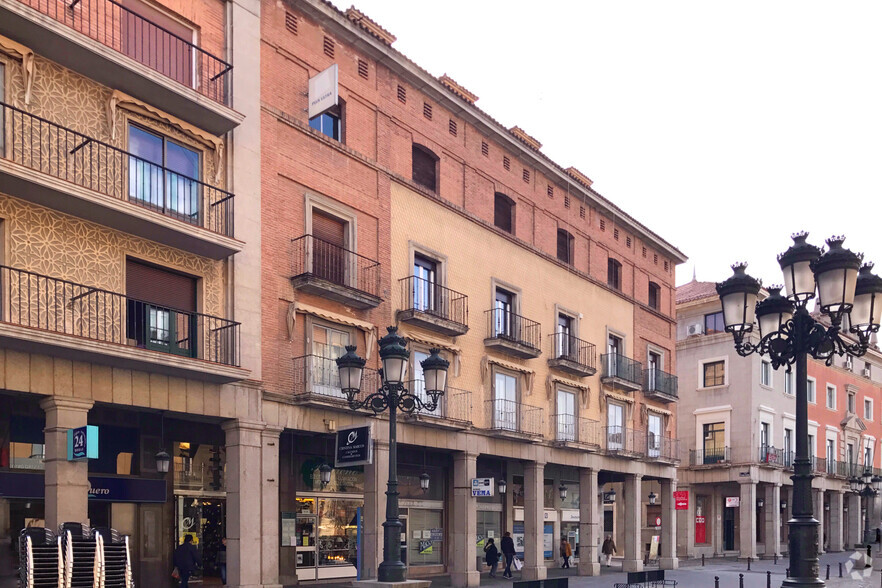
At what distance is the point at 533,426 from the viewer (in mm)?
28969

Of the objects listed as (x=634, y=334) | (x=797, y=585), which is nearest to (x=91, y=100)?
(x=797, y=585)

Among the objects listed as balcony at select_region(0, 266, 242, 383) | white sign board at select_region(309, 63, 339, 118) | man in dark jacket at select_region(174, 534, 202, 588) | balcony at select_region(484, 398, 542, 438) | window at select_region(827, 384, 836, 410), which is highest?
white sign board at select_region(309, 63, 339, 118)

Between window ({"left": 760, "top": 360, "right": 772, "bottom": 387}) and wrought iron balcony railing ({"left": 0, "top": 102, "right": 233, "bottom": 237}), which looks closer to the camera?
wrought iron balcony railing ({"left": 0, "top": 102, "right": 233, "bottom": 237})

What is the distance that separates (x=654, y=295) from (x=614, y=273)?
3.99m

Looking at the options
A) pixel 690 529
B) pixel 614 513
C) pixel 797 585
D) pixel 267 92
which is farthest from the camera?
pixel 690 529

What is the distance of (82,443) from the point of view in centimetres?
1545

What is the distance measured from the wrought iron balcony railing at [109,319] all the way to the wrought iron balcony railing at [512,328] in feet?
33.2

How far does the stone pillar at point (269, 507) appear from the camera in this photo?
1945 centimetres

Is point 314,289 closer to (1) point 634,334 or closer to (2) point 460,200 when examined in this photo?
(2) point 460,200

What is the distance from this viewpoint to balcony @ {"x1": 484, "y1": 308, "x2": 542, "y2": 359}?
89.9ft

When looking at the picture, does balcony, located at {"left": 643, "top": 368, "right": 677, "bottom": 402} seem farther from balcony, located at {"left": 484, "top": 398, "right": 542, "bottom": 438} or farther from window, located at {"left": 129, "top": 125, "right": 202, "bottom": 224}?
window, located at {"left": 129, "top": 125, "right": 202, "bottom": 224}

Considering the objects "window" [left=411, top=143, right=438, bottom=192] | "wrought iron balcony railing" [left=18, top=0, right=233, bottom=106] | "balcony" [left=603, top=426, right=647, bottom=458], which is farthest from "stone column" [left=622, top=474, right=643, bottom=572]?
"wrought iron balcony railing" [left=18, top=0, right=233, bottom=106]

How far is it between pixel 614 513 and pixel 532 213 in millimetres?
19506

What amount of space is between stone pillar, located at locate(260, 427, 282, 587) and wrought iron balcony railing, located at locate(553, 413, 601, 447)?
12.2 m
